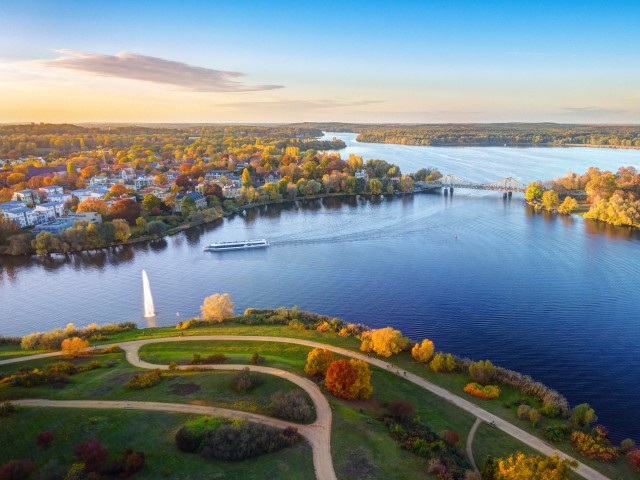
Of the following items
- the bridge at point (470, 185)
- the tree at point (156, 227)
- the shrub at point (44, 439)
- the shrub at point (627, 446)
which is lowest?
the shrub at point (627, 446)

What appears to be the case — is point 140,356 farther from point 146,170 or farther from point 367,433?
A: point 146,170

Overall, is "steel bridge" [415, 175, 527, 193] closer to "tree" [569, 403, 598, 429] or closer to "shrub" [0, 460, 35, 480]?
"tree" [569, 403, 598, 429]

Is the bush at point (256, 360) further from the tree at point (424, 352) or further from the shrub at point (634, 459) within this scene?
the shrub at point (634, 459)

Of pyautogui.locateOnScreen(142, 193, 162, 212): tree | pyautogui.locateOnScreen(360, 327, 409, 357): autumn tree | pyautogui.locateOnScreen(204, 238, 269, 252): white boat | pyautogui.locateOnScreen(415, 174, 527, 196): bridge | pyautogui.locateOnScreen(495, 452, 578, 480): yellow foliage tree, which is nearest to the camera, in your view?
pyautogui.locateOnScreen(495, 452, 578, 480): yellow foliage tree

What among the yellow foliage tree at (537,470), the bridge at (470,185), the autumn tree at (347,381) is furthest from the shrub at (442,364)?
the bridge at (470,185)

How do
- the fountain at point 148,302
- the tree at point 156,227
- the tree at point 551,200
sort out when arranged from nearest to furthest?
1. the fountain at point 148,302
2. the tree at point 156,227
3. the tree at point 551,200

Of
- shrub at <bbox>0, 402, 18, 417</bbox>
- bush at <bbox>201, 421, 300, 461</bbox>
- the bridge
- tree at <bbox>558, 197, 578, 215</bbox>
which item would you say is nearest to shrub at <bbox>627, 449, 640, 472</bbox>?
bush at <bbox>201, 421, 300, 461</bbox>
